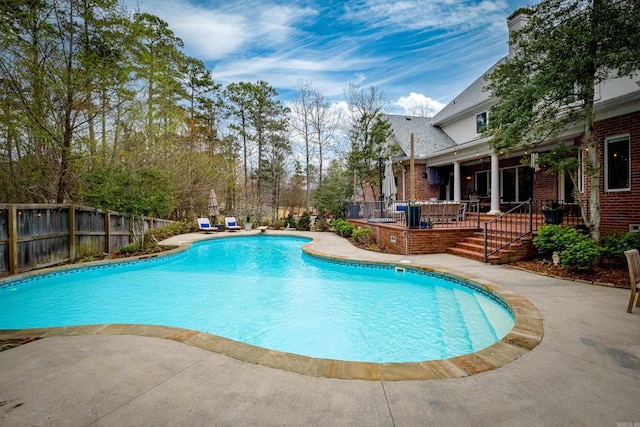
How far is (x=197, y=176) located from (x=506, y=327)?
17.2 m

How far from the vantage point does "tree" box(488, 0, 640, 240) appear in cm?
568

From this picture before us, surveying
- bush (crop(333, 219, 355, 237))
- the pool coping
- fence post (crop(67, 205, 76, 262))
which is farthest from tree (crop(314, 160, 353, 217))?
the pool coping

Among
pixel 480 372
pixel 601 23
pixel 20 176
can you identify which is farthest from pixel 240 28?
pixel 480 372

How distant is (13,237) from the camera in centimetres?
676

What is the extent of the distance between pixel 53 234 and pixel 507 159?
680 inches

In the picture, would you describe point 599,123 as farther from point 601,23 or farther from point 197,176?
point 197,176

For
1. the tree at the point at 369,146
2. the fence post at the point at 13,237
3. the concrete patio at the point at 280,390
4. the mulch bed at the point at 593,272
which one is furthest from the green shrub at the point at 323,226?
the concrete patio at the point at 280,390

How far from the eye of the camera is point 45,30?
802 cm

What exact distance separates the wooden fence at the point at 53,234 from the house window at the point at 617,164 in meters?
14.6

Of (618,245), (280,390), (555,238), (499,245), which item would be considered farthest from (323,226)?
(280,390)

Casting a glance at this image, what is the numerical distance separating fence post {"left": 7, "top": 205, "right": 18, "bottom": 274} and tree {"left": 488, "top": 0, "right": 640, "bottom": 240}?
39.6 ft

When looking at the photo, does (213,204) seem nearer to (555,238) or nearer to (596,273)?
(555,238)

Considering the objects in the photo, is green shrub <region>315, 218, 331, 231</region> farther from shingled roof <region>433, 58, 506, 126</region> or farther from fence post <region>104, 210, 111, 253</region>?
fence post <region>104, 210, 111, 253</region>

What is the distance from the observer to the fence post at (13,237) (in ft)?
22.1
